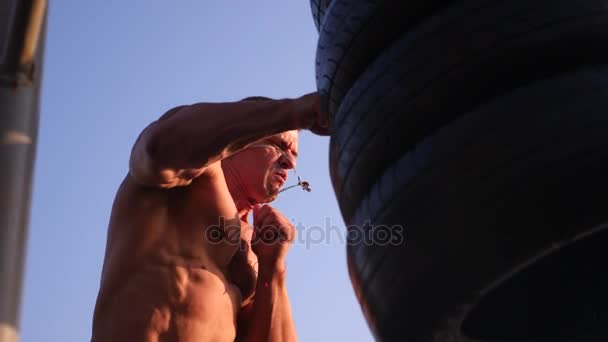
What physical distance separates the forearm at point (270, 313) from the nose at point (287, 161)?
17.0 inches

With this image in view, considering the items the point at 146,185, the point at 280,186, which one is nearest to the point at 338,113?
the point at 146,185

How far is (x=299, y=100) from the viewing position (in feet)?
6.57

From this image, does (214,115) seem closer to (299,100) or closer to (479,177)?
(299,100)

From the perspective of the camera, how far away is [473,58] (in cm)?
139

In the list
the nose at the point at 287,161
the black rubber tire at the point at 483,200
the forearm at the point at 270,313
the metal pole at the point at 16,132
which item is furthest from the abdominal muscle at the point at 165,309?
the black rubber tire at the point at 483,200

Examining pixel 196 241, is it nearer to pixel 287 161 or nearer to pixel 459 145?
pixel 287 161

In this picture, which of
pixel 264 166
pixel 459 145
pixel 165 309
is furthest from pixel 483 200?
pixel 264 166

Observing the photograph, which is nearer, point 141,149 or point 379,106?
point 379,106

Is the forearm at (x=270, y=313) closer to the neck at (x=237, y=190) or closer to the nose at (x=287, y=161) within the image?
the neck at (x=237, y=190)

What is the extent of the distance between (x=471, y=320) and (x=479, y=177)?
0.46 meters

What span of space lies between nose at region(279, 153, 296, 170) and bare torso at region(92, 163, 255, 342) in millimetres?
394

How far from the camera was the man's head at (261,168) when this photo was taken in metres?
2.96

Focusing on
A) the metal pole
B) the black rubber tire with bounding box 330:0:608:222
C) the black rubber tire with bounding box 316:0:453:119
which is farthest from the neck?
the black rubber tire with bounding box 330:0:608:222

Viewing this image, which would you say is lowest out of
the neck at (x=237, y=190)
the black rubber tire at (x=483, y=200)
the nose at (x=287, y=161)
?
the black rubber tire at (x=483, y=200)
